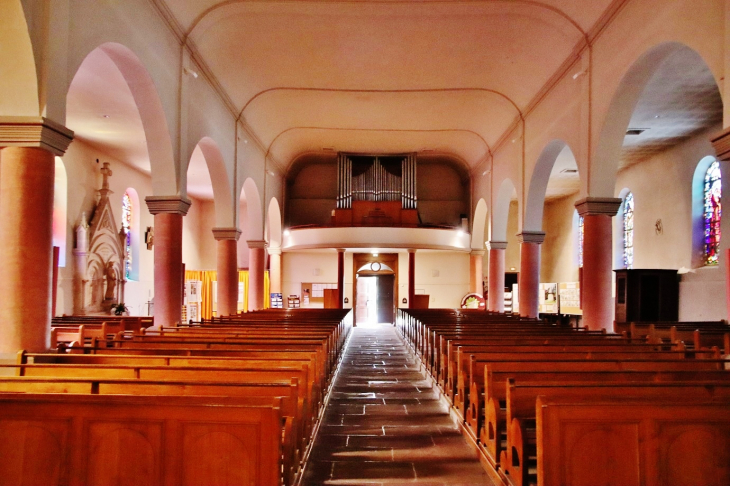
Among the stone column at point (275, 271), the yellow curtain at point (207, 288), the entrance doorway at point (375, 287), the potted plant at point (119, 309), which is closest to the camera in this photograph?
the potted plant at point (119, 309)

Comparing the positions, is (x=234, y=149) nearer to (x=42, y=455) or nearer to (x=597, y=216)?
(x=597, y=216)

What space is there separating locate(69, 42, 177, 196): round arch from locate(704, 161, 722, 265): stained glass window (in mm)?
11281

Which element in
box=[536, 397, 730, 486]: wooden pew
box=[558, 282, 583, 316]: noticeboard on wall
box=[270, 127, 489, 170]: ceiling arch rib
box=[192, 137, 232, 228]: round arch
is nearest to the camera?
box=[536, 397, 730, 486]: wooden pew

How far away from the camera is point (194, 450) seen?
265cm

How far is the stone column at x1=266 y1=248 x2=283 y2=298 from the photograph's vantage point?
64.3 feet

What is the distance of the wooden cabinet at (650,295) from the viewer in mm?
12367

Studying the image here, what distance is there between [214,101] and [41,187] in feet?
19.8

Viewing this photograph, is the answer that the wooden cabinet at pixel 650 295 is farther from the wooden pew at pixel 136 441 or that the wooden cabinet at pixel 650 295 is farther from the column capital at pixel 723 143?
the wooden pew at pixel 136 441

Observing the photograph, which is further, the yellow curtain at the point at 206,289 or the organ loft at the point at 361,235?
the yellow curtain at the point at 206,289

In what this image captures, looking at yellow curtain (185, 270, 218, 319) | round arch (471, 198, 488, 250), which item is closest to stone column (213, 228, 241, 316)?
yellow curtain (185, 270, 218, 319)

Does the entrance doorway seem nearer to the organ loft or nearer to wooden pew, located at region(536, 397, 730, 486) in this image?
the organ loft

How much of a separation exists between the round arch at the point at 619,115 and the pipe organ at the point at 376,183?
11346 mm

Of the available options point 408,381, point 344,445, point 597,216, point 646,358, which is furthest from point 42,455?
point 597,216

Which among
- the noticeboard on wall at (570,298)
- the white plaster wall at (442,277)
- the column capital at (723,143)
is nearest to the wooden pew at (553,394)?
the column capital at (723,143)
